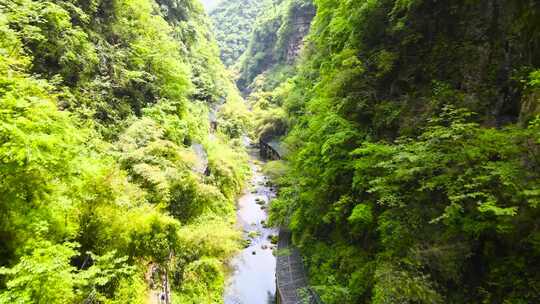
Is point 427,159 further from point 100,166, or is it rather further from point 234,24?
point 234,24

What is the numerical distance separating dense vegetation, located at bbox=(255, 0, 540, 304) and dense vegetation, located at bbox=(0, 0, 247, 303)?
6103mm

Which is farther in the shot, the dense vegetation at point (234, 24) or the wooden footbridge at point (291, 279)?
the dense vegetation at point (234, 24)

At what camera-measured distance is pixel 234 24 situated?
4535 inches

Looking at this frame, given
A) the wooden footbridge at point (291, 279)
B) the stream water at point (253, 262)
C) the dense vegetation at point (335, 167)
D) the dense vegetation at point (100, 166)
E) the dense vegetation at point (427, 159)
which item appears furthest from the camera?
the stream water at point (253, 262)

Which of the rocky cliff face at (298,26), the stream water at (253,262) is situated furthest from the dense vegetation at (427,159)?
the rocky cliff face at (298,26)

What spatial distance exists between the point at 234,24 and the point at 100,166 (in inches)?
4576

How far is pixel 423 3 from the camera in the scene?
11.6 meters

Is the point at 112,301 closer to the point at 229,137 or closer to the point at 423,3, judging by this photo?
the point at 423,3

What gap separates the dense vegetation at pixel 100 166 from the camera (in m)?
7.18

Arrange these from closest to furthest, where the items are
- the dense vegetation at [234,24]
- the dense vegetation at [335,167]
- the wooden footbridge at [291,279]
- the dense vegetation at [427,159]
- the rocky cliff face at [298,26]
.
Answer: the dense vegetation at [427,159] → the dense vegetation at [335,167] → the wooden footbridge at [291,279] → the rocky cliff face at [298,26] → the dense vegetation at [234,24]

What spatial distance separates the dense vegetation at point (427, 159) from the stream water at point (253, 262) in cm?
501

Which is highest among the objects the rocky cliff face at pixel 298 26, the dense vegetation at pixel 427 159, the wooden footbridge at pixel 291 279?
the rocky cliff face at pixel 298 26

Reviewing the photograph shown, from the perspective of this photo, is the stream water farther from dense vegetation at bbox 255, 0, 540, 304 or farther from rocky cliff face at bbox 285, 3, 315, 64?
rocky cliff face at bbox 285, 3, 315, 64

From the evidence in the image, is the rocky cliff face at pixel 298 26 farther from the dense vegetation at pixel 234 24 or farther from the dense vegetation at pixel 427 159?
the dense vegetation at pixel 427 159
